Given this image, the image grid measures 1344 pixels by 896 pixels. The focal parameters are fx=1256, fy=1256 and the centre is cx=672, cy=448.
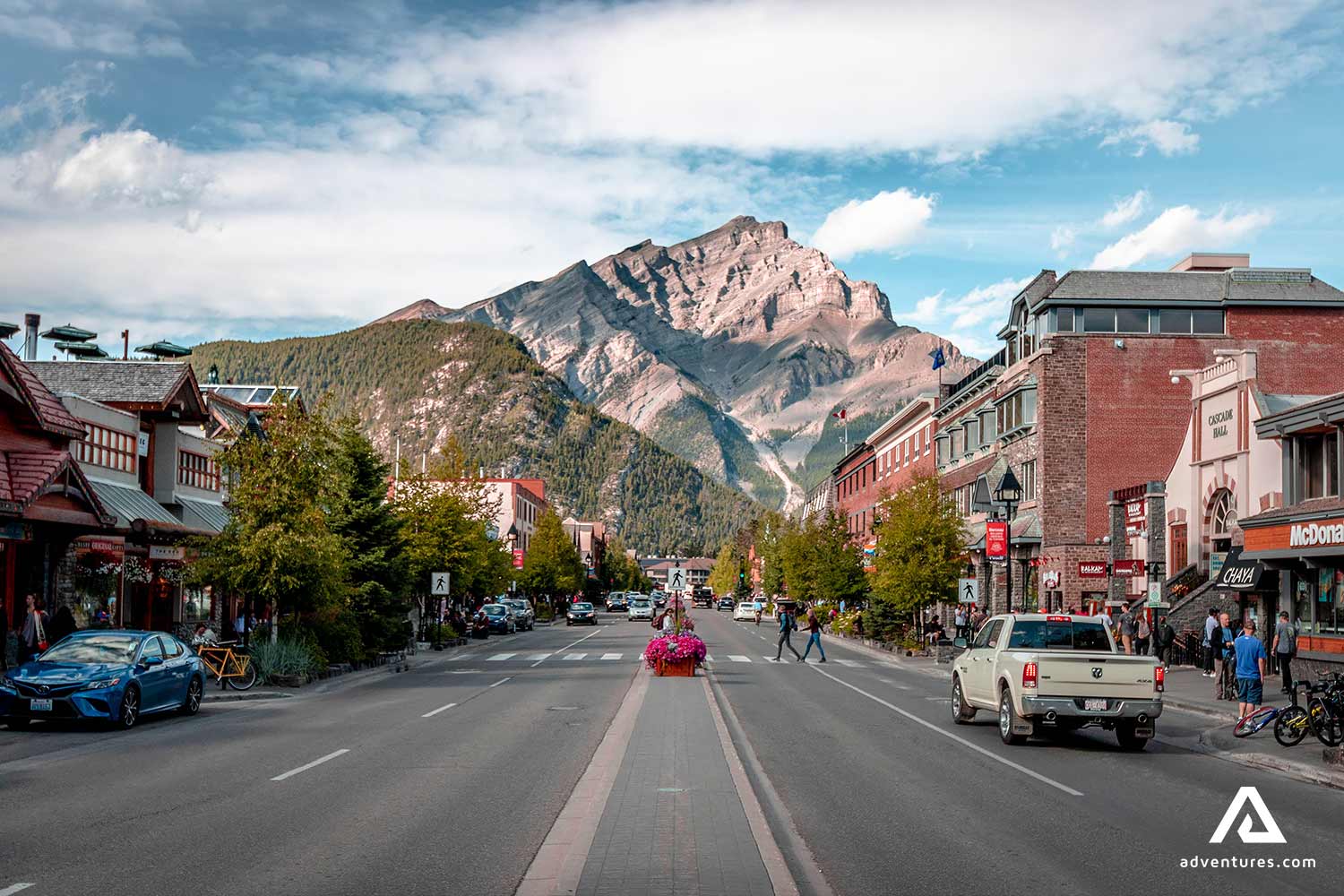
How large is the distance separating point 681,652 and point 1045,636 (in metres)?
13.2

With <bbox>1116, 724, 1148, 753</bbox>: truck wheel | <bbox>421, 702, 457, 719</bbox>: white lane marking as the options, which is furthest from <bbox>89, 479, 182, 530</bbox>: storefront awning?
<bbox>1116, 724, 1148, 753</bbox>: truck wheel

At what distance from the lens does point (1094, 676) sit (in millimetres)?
17609

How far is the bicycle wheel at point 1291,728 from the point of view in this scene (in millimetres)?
18516

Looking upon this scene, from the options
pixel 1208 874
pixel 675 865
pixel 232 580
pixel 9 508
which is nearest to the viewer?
pixel 675 865

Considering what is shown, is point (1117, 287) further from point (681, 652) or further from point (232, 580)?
point (232, 580)

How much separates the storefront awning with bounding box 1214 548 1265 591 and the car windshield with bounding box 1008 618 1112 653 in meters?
15.8

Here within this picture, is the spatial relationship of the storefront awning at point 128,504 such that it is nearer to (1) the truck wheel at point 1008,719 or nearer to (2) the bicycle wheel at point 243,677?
(2) the bicycle wheel at point 243,677

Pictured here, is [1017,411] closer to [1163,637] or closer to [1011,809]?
[1163,637]

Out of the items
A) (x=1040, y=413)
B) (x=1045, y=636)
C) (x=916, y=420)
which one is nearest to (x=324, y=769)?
(x=1045, y=636)

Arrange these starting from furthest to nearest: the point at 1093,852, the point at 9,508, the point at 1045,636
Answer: the point at 9,508, the point at 1045,636, the point at 1093,852

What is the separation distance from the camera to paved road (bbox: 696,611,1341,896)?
30.5 ft

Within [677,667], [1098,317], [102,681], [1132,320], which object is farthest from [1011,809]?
[1132,320]

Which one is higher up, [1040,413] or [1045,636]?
[1040,413]

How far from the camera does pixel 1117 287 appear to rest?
5122cm
